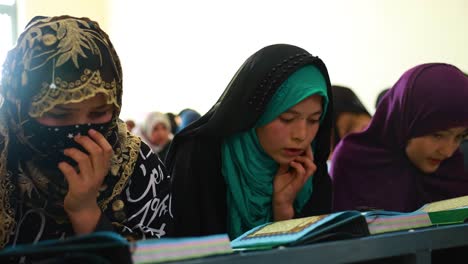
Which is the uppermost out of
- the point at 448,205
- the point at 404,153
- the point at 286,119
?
the point at 286,119

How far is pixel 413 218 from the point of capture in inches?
41.6

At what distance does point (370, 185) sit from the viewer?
80.3 inches

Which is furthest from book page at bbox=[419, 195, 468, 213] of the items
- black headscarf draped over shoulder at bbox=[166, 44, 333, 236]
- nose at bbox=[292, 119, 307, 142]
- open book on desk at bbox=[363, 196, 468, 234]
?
black headscarf draped over shoulder at bbox=[166, 44, 333, 236]

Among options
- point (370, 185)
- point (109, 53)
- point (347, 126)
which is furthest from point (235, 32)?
point (109, 53)

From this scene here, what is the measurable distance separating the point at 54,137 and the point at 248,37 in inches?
187

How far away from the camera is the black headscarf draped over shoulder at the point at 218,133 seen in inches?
62.5

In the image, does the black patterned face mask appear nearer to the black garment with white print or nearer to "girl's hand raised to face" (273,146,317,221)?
the black garment with white print

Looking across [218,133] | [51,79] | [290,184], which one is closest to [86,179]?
[51,79]

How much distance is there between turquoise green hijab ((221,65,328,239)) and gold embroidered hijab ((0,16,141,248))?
15.9 inches

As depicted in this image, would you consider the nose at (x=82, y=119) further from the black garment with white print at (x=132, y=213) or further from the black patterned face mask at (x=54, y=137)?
the black garment with white print at (x=132, y=213)

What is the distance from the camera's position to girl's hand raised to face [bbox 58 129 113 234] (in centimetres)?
117

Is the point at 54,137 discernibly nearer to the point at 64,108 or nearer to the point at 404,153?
the point at 64,108

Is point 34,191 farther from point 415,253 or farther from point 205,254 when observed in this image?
point 415,253

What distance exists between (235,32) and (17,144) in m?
4.93
